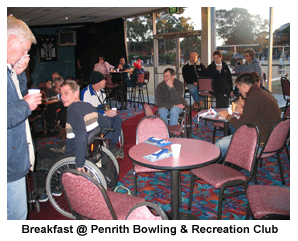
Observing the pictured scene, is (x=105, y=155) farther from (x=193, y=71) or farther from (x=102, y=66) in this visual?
(x=102, y=66)

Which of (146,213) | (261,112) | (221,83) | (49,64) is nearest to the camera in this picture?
(146,213)

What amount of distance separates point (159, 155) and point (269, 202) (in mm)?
959

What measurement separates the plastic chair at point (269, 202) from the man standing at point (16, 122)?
5.46ft

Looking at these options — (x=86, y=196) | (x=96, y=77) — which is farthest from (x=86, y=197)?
(x=96, y=77)

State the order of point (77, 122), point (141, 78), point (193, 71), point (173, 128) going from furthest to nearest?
1. point (141, 78)
2. point (193, 71)
3. point (173, 128)
4. point (77, 122)

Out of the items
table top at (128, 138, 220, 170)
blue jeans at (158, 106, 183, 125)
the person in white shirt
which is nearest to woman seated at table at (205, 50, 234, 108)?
blue jeans at (158, 106, 183, 125)

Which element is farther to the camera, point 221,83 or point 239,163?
point 221,83

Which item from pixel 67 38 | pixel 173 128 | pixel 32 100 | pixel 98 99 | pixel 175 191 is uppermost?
pixel 67 38

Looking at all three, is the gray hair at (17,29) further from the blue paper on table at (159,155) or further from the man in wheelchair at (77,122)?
the blue paper on table at (159,155)

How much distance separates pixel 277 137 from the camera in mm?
3117

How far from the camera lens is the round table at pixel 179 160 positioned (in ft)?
7.51

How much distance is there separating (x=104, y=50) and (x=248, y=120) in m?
10.1
